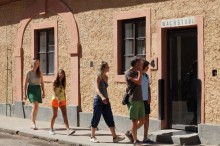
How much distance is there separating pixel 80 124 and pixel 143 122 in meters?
3.59

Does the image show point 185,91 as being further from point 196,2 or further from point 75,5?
point 75,5

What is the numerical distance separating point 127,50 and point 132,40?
0.31 m

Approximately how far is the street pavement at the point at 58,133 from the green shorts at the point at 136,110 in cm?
80

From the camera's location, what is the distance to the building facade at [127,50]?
10.8 m

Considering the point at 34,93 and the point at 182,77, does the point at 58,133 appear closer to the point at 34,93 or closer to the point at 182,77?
the point at 34,93

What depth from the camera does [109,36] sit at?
13172mm

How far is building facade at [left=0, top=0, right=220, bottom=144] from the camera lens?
10.8 meters

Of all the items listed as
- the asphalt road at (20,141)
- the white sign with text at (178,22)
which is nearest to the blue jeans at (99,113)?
the asphalt road at (20,141)

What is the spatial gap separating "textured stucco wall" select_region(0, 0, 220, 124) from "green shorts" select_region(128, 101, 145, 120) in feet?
4.92

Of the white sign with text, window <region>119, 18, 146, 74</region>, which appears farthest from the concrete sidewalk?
the white sign with text

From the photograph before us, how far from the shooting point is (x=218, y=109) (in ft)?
34.5

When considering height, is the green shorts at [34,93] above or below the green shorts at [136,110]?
above

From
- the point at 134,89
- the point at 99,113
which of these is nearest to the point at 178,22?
the point at 134,89

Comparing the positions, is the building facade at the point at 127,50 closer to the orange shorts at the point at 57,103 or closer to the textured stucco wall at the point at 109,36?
the textured stucco wall at the point at 109,36
